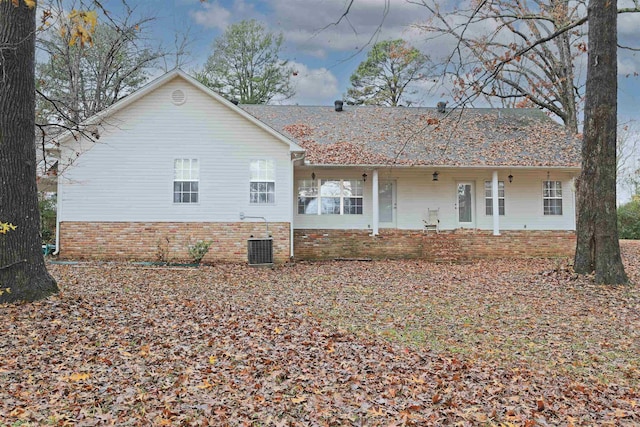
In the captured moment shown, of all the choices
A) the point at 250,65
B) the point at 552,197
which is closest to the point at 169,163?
the point at 552,197

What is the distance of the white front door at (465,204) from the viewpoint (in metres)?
17.1

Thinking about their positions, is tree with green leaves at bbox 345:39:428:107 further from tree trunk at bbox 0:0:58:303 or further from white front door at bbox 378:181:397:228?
tree trunk at bbox 0:0:58:303

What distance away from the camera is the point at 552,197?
17.3 m

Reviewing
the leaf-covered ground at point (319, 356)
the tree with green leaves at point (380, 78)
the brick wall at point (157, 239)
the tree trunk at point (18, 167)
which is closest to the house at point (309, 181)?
the brick wall at point (157, 239)

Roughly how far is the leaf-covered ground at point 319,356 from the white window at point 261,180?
461cm

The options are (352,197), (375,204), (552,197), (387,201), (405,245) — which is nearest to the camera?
(375,204)

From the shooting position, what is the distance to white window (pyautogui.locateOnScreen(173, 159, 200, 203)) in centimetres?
1370

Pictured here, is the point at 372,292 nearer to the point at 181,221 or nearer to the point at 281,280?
the point at 281,280

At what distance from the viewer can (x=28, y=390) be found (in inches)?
160

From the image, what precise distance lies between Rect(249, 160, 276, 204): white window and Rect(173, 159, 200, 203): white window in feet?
5.54

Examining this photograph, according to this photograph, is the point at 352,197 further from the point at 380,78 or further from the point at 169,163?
the point at 380,78

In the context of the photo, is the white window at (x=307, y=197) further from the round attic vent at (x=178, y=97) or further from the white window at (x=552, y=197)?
the white window at (x=552, y=197)

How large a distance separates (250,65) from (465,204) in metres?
17.3

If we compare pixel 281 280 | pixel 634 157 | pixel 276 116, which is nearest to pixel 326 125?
pixel 276 116
